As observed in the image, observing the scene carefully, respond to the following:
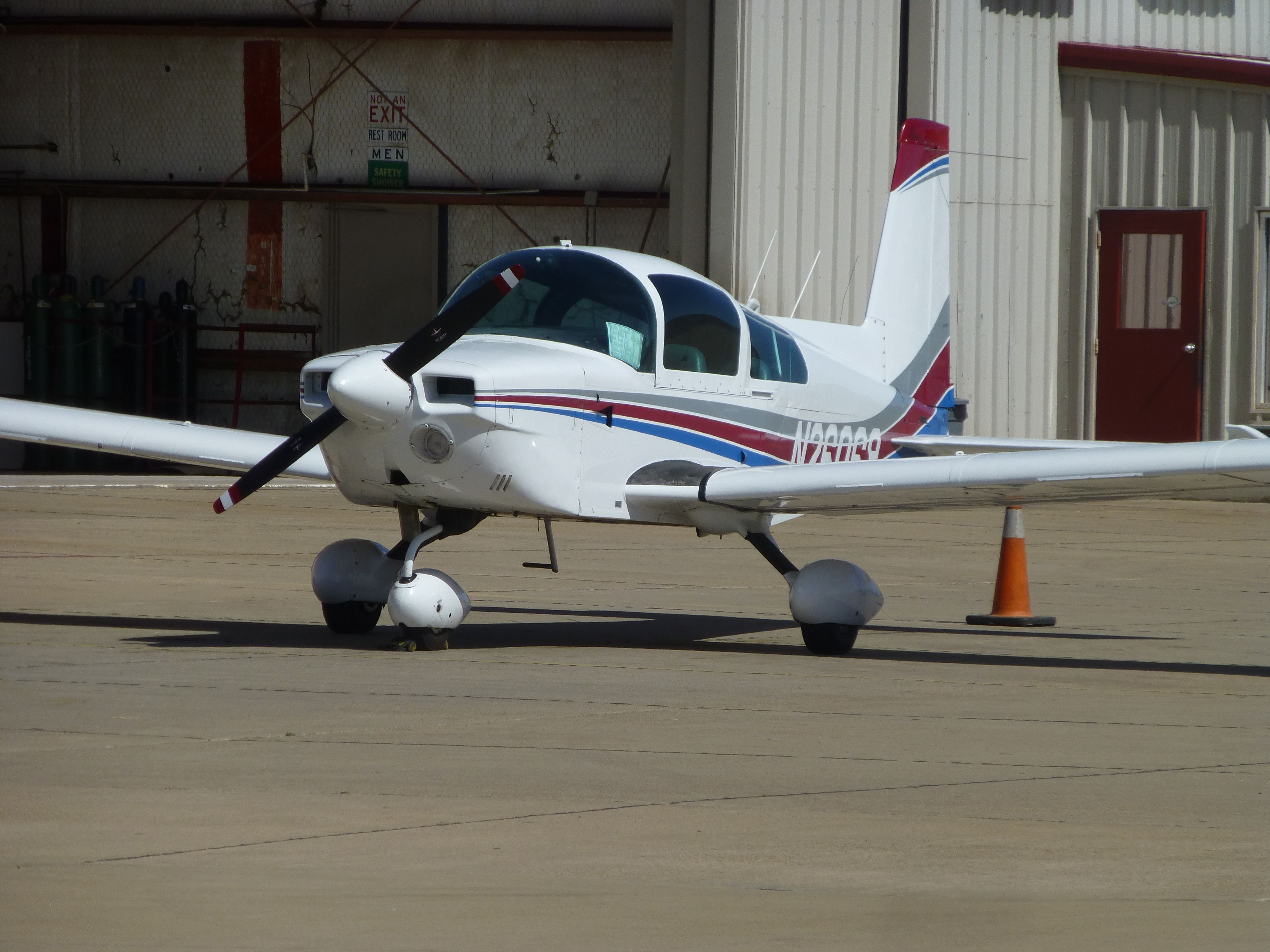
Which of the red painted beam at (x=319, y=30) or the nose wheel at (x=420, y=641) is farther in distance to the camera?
the red painted beam at (x=319, y=30)

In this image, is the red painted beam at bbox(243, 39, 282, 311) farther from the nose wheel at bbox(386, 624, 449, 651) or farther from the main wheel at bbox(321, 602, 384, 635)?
the nose wheel at bbox(386, 624, 449, 651)

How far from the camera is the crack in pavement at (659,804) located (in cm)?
434

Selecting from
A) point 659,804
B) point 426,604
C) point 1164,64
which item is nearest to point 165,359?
point 1164,64

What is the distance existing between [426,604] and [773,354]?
8.63 ft

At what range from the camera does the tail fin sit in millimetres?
11609

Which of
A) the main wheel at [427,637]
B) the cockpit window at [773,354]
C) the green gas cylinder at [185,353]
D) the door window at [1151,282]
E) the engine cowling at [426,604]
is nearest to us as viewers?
the engine cowling at [426,604]

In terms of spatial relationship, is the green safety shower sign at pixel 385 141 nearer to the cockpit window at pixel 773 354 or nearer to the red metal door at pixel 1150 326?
the red metal door at pixel 1150 326

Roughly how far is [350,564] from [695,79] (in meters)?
13.0

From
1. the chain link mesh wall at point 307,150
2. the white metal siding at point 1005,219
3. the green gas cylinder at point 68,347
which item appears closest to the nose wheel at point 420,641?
the white metal siding at point 1005,219

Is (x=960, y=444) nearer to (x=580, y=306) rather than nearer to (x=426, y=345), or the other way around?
(x=580, y=306)

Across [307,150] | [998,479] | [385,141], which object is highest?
[385,141]

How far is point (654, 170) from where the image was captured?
25.2m

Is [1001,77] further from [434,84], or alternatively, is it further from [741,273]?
[434,84]

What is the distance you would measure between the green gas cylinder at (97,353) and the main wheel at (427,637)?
55.2 feet
